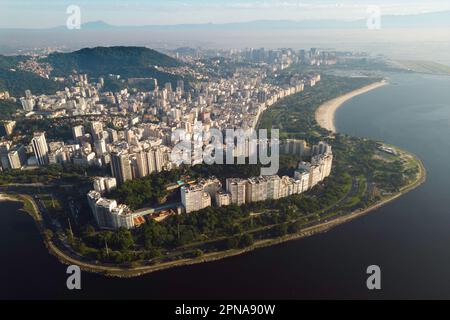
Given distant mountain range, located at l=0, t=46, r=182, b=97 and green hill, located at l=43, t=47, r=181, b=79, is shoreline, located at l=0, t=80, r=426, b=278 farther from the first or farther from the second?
green hill, located at l=43, t=47, r=181, b=79

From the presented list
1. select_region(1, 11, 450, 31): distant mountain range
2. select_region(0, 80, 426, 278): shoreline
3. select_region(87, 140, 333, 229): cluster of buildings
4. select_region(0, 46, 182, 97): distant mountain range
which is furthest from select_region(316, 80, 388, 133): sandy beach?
select_region(1, 11, 450, 31): distant mountain range

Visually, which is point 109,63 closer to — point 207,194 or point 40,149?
point 40,149

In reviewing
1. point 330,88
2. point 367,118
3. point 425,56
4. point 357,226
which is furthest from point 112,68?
point 425,56

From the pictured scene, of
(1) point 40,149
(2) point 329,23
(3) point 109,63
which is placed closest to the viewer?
(1) point 40,149

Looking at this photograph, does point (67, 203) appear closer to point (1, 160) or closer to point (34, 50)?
point (1, 160)

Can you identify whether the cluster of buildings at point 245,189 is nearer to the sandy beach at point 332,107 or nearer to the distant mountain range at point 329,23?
the sandy beach at point 332,107

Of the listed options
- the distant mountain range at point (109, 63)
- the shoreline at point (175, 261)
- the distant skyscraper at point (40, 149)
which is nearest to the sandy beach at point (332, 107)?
the shoreline at point (175, 261)

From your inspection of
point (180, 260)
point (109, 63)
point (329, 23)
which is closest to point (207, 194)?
point (180, 260)
